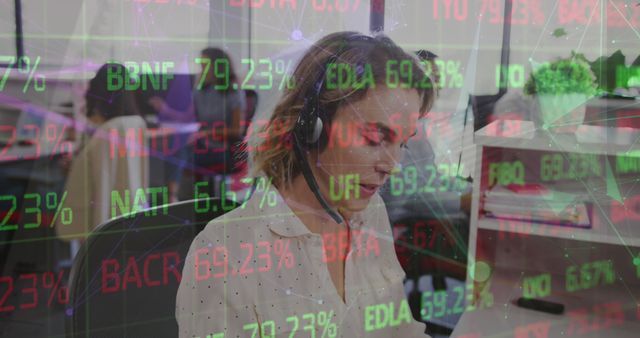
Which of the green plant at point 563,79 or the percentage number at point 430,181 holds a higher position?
the green plant at point 563,79

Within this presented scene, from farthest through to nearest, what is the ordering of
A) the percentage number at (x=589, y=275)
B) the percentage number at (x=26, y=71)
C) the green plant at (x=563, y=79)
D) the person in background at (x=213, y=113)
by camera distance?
the percentage number at (x=589, y=275), the green plant at (x=563, y=79), the person in background at (x=213, y=113), the percentage number at (x=26, y=71)

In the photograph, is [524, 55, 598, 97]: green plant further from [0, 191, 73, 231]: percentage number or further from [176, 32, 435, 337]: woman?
[0, 191, 73, 231]: percentage number

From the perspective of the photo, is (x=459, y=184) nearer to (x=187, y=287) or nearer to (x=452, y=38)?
(x=452, y=38)

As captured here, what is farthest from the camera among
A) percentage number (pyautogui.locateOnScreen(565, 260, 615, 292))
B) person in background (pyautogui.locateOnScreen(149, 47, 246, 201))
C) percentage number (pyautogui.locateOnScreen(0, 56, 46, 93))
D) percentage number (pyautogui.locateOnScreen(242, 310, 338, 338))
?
percentage number (pyautogui.locateOnScreen(565, 260, 615, 292))

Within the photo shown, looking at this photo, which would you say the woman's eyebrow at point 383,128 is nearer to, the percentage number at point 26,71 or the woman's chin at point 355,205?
the woman's chin at point 355,205

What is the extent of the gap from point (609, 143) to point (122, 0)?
3.72 feet

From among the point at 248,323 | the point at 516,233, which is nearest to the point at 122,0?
the point at 248,323

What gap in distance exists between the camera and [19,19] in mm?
976

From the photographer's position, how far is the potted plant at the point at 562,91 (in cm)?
147

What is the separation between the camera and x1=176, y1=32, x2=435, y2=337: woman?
1.17 m

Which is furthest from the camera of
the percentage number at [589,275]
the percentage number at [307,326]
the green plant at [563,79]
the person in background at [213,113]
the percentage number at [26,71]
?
the percentage number at [589,275]

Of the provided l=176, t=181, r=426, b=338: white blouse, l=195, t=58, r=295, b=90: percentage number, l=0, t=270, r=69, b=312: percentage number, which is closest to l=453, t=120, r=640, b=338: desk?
l=176, t=181, r=426, b=338: white blouse

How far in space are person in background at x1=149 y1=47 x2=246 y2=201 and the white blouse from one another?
10cm

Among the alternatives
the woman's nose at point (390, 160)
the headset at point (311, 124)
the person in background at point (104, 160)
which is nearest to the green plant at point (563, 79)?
the woman's nose at point (390, 160)
